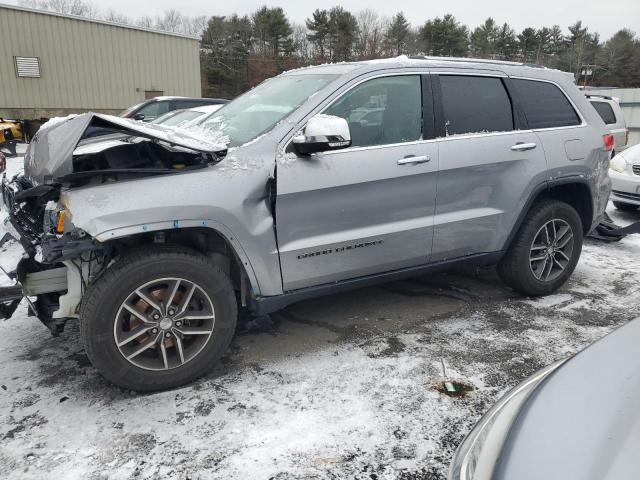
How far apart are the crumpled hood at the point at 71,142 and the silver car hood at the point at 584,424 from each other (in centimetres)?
211

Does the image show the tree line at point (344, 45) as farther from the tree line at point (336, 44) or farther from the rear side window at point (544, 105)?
the rear side window at point (544, 105)

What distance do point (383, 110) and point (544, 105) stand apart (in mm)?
1612

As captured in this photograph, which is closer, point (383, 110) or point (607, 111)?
point (383, 110)

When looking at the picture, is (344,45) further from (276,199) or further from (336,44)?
(276,199)

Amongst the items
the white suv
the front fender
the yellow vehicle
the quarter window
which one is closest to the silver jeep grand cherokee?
the front fender

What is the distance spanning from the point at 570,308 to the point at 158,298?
131 inches

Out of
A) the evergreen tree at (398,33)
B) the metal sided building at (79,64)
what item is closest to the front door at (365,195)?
the metal sided building at (79,64)

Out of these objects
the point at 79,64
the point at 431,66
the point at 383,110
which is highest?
the point at 79,64

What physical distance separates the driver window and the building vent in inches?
771

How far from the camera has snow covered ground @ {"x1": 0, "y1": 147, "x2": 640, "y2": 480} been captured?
7.69ft

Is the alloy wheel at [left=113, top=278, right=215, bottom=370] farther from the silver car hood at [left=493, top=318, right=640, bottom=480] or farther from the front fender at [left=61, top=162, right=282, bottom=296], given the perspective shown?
the silver car hood at [left=493, top=318, right=640, bottom=480]

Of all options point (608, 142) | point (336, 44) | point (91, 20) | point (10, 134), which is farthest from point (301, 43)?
point (608, 142)

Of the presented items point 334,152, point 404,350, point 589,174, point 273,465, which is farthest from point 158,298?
point 589,174

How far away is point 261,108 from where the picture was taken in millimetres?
3533
